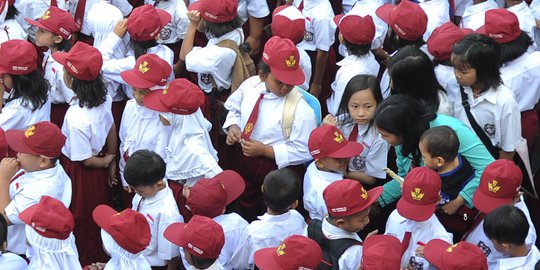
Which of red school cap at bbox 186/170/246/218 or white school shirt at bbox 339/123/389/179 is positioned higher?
red school cap at bbox 186/170/246/218

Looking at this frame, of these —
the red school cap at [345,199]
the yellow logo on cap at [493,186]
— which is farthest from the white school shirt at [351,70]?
the yellow logo on cap at [493,186]

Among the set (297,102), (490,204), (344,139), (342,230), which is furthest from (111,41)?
(490,204)

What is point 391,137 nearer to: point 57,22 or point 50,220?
point 50,220

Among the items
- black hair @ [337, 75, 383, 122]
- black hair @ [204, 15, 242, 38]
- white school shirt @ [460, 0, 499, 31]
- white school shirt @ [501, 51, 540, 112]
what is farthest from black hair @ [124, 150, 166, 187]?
white school shirt @ [460, 0, 499, 31]

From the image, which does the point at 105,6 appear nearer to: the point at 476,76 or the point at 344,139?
the point at 344,139

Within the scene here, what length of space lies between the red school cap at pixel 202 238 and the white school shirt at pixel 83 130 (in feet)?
4.37

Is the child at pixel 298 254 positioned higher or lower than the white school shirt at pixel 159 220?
higher

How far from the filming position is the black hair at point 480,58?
494cm

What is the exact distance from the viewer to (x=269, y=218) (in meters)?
4.77

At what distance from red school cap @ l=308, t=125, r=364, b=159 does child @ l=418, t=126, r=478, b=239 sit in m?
0.48

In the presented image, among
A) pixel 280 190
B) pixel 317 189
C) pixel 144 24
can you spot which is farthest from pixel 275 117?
pixel 144 24

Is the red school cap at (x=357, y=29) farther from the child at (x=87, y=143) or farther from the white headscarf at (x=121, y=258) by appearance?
the white headscarf at (x=121, y=258)

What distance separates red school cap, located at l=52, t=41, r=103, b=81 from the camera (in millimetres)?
5453

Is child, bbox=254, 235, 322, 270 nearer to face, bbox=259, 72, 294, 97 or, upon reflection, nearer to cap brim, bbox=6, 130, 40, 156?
face, bbox=259, 72, 294, 97
